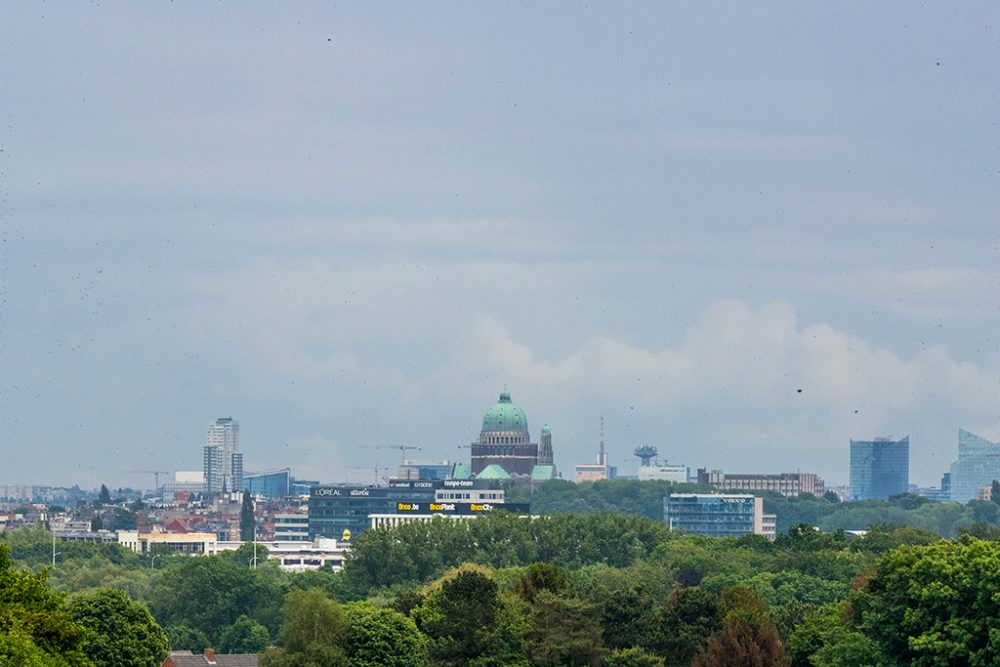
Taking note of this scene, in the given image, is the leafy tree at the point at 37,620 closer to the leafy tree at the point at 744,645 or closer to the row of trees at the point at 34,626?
the row of trees at the point at 34,626

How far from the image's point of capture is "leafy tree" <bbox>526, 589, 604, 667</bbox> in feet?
351

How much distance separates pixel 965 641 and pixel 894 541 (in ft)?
301

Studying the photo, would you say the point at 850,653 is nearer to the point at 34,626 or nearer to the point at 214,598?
the point at 34,626

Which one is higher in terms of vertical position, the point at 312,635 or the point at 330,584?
the point at 312,635

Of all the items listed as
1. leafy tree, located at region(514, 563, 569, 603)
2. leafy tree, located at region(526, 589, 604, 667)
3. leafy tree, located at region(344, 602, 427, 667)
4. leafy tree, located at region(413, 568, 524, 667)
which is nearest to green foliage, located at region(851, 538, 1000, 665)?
leafy tree, located at region(526, 589, 604, 667)

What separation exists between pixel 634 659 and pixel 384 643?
10783 millimetres

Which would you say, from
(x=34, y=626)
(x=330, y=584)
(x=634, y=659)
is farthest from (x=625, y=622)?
(x=330, y=584)

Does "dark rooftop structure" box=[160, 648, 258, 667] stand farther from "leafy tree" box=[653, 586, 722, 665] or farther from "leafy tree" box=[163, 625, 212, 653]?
"leafy tree" box=[653, 586, 722, 665]

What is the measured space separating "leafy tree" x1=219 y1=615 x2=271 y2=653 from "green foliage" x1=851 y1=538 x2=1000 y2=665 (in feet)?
224

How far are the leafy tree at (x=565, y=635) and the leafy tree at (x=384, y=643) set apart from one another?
510cm

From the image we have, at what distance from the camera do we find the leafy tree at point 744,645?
9812 cm

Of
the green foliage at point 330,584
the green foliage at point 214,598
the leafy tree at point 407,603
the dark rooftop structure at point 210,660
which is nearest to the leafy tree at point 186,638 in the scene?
the green foliage at point 214,598

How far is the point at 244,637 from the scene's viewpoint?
158 m

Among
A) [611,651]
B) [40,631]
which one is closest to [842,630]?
[611,651]
